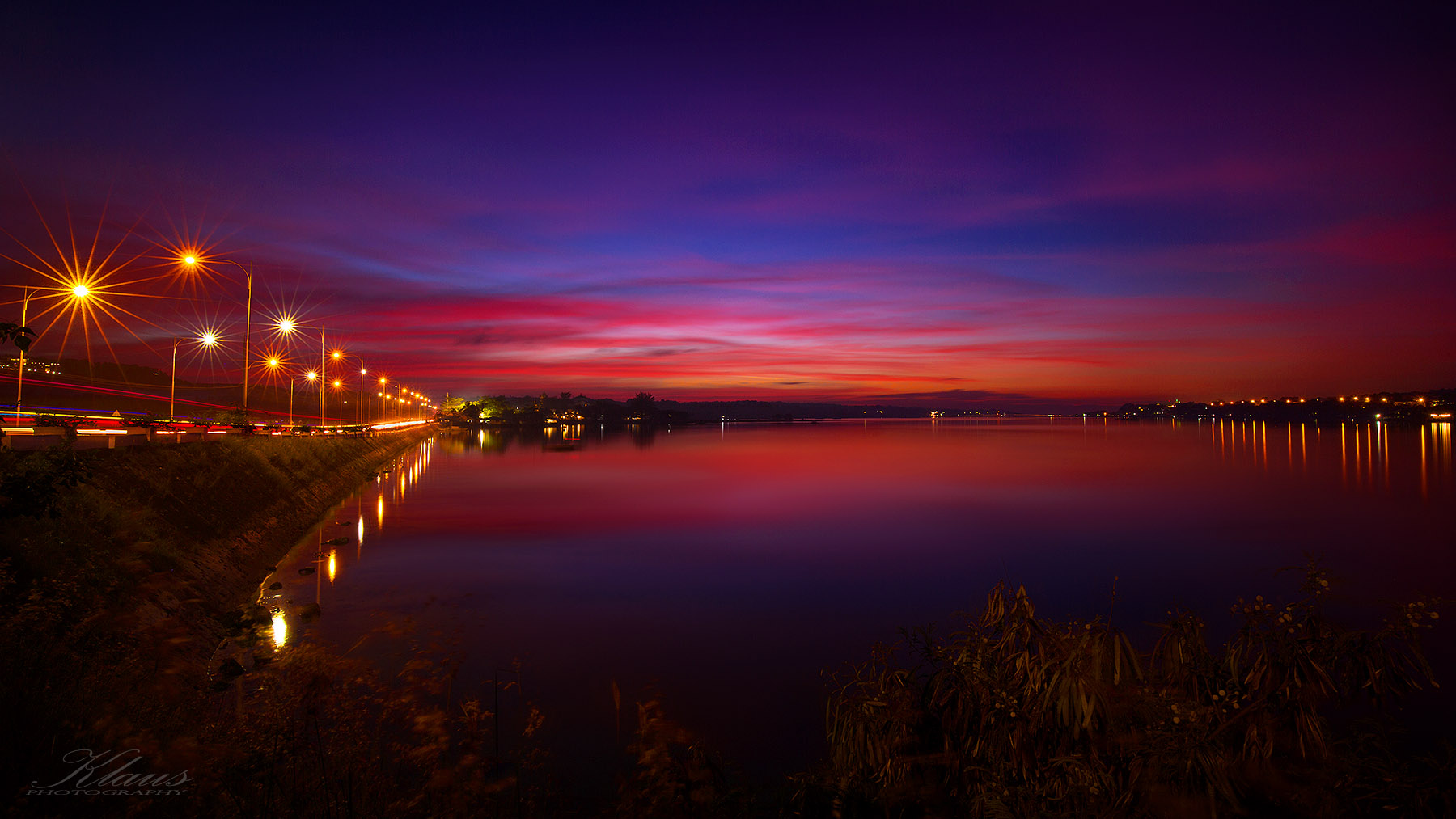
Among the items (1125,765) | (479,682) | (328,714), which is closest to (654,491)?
(479,682)

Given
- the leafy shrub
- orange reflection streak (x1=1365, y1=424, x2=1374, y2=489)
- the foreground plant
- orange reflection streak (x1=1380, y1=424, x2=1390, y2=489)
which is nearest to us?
the foreground plant

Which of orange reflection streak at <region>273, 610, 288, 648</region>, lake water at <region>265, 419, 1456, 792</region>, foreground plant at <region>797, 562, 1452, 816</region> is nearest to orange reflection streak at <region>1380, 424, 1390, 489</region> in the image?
lake water at <region>265, 419, 1456, 792</region>

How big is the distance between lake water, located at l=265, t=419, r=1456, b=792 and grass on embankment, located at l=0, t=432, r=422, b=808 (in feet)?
6.76

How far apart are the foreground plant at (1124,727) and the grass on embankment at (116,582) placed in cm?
718

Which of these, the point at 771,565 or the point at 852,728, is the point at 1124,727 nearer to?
the point at 852,728

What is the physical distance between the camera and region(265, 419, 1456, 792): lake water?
13.6m

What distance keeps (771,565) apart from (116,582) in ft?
57.6

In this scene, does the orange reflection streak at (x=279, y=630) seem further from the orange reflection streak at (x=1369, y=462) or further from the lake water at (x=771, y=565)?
the orange reflection streak at (x=1369, y=462)

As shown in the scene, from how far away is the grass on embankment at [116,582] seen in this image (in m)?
6.53

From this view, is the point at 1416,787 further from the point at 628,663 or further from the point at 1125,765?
the point at 628,663

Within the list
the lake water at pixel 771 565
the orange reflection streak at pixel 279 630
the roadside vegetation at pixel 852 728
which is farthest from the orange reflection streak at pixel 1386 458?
the orange reflection streak at pixel 279 630

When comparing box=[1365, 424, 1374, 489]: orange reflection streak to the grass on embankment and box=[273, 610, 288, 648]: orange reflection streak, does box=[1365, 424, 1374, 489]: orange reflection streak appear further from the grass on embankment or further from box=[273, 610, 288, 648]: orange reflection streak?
the grass on embankment

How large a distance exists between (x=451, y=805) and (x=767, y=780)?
4.76 metres
